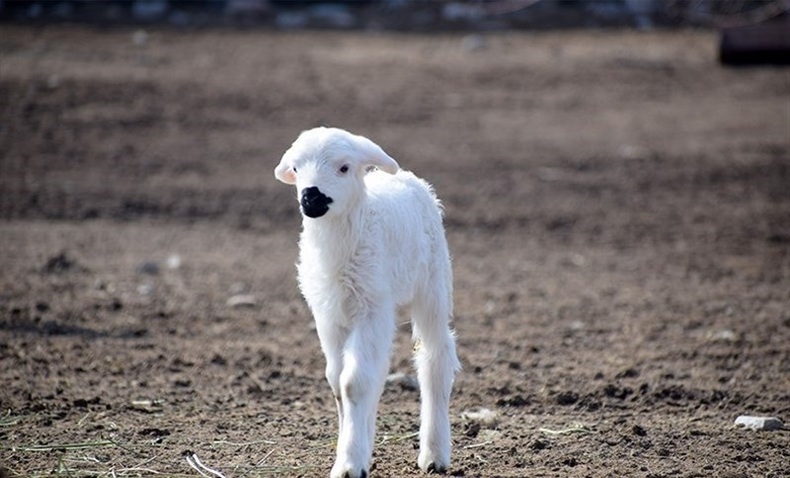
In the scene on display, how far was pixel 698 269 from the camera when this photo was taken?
13.5 metres

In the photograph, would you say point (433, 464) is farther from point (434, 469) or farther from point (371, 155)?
point (371, 155)

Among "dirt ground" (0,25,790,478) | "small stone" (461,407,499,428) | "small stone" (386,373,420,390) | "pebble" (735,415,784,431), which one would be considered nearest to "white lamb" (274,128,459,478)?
"dirt ground" (0,25,790,478)

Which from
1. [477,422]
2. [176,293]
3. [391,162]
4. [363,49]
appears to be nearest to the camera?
[391,162]

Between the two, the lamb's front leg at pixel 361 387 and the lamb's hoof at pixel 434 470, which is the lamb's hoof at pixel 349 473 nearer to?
the lamb's front leg at pixel 361 387

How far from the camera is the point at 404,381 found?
925cm

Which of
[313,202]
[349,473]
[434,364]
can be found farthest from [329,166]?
[349,473]

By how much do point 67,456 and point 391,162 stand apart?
2.47 metres

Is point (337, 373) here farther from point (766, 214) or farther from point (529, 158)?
point (529, 158)

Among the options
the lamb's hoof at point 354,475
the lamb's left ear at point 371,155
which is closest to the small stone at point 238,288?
the lamb's left ear at point 371,155

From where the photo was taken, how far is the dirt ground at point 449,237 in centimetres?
791

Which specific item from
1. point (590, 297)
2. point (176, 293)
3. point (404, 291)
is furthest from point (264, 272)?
point (404, 291)

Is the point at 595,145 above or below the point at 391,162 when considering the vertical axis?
below

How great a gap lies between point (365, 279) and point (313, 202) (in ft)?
1.86

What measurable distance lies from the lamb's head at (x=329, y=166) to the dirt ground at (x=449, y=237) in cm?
152
